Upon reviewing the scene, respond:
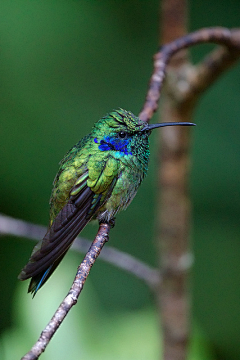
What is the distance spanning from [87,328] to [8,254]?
1315 mm

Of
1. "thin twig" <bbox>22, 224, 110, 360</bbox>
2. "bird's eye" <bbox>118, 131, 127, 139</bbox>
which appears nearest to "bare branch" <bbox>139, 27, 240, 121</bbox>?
"bird's eye" <bbox>118, 131, 127, 139</bbox>

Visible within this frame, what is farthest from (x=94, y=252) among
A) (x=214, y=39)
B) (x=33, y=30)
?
(x=33, y=30)

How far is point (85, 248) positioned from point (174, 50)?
137 centimetres

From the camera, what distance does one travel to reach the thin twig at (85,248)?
8.43 ft

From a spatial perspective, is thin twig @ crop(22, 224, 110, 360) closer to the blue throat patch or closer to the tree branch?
the tree branch

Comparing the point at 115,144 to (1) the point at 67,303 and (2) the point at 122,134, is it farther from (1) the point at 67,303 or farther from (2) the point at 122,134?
(1) the point at 67,303

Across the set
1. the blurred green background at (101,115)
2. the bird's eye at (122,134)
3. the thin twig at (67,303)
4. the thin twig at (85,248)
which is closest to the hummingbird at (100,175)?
the bird's eye at (122,134)

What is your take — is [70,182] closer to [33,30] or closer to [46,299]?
[46,299]

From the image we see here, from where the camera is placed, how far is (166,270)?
2.93 m

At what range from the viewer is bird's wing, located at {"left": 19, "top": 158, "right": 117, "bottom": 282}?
67.0 inches

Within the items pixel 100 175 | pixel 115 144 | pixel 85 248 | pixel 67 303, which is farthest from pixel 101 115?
pixel 67 303

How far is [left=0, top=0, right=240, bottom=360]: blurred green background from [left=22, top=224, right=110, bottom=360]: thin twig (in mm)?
2452

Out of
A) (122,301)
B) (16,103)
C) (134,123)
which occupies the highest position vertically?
(16,103)

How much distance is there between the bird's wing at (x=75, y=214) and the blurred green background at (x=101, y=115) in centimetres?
201
